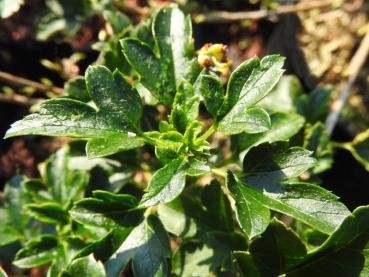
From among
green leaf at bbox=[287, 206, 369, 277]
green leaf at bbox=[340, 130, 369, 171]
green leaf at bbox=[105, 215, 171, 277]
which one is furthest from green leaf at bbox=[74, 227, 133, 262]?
green leaf at bbox=[340, 130, 369, 171]

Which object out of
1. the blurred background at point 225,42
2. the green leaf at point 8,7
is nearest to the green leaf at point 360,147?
the blurred background at point 225,42

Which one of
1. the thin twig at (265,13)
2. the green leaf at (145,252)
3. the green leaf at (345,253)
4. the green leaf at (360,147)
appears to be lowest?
the green leaf at (345,253)

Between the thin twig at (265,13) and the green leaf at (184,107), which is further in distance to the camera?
the thin twig at (265,13)

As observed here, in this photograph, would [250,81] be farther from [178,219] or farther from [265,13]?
[265,13]

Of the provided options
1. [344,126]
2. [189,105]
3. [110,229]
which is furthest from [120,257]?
[344,126]

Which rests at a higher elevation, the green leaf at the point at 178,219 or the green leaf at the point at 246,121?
the green leaf at the point at 246,121

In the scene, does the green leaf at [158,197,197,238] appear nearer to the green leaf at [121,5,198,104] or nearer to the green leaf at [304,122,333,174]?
the green leaf at [121,5,198,104]

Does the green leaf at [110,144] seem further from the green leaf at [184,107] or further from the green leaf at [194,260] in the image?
the green leaf at [194,260]
